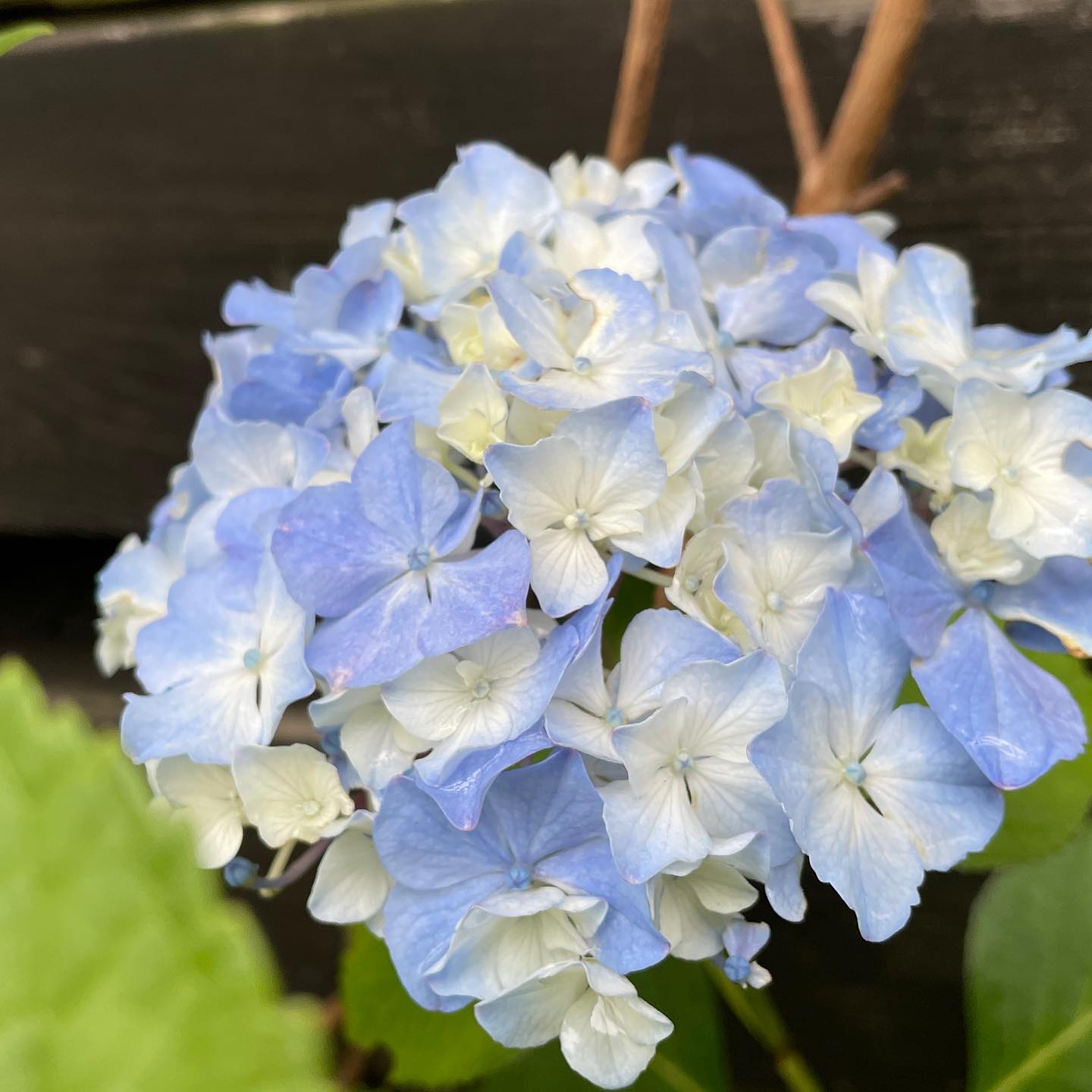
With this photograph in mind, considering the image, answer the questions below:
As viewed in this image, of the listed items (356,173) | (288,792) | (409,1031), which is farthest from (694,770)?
(356,173)

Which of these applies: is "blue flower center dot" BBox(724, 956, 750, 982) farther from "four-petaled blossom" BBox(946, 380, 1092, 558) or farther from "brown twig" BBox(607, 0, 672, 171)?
"brown twig" BBox(607, 0, 672, 171)

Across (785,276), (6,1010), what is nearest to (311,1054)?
(6,1010)

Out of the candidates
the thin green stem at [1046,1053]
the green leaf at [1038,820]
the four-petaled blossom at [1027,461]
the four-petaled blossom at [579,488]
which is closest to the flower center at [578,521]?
the four-petaled blossom at [579,488]

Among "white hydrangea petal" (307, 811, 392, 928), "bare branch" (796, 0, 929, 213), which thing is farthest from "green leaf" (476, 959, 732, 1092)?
"bare branch" (796, 0, 929, 213)

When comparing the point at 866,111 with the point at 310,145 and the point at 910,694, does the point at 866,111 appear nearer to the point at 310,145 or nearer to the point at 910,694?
the point at 910,694

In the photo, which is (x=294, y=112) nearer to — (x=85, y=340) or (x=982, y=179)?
(x=85, y=340)

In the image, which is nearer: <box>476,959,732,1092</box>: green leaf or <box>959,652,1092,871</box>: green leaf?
<box>959,652,1092,871</box>: green leaf
